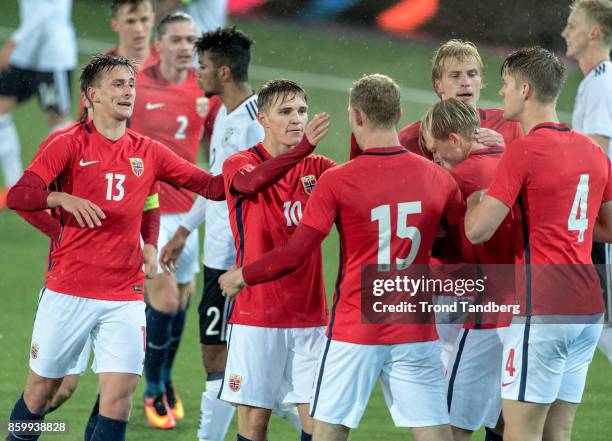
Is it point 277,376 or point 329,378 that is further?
point 277,376

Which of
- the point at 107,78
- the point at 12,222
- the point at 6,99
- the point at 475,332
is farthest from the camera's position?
the point at 6,99

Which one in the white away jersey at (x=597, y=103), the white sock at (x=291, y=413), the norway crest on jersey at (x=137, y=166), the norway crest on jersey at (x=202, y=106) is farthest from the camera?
the norway crest on jersey at (x=202, y=106)

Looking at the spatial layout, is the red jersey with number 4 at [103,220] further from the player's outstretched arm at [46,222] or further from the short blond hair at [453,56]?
the short blond hair at [453,56]

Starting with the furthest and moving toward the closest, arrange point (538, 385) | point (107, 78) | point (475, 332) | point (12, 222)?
1. point (12, 222)
2. point (107, 78)
3. point (475, 332)
4. point (538, 385)

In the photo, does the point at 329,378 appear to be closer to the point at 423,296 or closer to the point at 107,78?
the point at 423,296

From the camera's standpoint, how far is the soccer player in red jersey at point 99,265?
577cm

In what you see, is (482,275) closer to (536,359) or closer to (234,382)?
(536,359)

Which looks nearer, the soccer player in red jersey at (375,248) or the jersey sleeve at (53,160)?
the soccer player in red jersey at (375,248)

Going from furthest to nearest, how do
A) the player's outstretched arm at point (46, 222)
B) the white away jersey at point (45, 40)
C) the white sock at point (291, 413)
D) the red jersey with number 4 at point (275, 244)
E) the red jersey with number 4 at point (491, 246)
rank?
the white away jersey at point (45, 40) → the white sock at point (291, 413) → the player's outstretched arm at point (46, 222) → the red jersey with number 4 at point (275, 244) → the red jersey with number 4 at point (491, 246)

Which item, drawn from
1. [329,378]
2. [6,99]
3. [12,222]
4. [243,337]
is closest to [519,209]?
[329,378]

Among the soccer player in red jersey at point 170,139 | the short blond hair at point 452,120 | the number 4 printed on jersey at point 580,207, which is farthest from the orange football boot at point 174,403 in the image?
the number 4 printed on jersey at point 580,207

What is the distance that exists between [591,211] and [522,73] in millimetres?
691

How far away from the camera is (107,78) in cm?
593

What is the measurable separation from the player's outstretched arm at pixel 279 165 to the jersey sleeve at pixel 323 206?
0.88 ft
